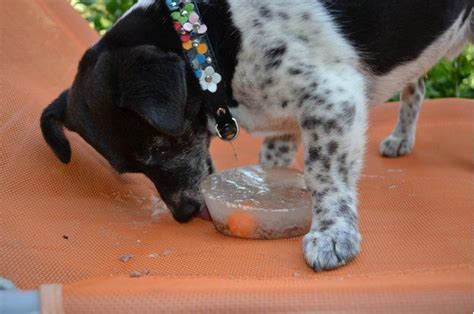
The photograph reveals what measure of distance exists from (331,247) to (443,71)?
3665mm

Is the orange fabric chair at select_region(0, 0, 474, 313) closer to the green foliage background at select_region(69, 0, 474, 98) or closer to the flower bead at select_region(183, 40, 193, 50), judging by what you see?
the flower bead at select_region(183, 40, 193, 50)

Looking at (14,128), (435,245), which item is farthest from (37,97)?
(435,245)

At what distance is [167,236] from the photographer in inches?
116

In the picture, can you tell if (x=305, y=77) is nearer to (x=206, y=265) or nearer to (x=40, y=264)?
(x=206, y=265)

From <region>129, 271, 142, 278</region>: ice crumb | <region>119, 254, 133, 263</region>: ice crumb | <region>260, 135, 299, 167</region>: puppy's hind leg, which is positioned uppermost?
<region>129, 271, 142, 278</region>: ice crumb

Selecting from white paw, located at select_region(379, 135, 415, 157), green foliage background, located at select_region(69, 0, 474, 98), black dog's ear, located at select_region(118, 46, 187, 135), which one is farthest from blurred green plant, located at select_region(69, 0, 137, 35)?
black dog's ear, located at select_region(118, 46, 187, 135)

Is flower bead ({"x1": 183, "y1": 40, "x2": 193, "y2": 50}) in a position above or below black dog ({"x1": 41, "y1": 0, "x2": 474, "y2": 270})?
above

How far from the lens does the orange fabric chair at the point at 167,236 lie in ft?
6.71

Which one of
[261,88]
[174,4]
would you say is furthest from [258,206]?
[174,4]

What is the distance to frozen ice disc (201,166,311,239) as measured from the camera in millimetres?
2828

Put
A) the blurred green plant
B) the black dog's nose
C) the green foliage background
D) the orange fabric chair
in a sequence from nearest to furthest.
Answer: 1. the orange fabric chair
2. the black dog's nose
3. the green foliage background
4. the blurred green plant

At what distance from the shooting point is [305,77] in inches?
107

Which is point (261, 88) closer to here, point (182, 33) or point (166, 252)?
point (182, 33)

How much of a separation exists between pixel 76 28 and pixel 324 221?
2594 mm
